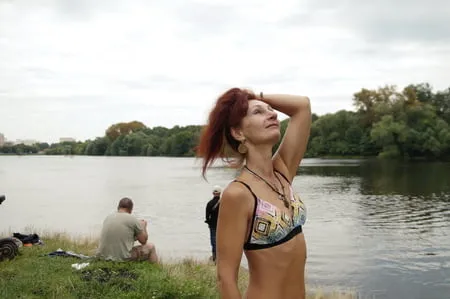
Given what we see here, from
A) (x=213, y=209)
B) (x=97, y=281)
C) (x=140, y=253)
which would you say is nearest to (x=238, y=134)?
(x=97, y=281)

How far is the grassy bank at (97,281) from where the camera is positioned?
24.5ft

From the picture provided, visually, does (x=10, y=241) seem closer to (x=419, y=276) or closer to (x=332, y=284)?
(x=332, y=284)

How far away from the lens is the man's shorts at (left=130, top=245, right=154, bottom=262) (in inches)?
412

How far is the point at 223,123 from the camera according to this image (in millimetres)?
2537

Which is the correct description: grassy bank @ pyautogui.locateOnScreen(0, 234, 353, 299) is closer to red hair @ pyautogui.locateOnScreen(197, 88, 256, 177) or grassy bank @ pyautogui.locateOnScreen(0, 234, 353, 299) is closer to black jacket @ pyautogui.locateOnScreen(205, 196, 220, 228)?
black jacket @ pyautogui.locateOnScreen(205, 196, 220, 228)

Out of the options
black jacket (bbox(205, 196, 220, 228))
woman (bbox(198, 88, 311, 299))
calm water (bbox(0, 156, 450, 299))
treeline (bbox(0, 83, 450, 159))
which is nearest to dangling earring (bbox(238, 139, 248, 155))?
woman (bbox(198, 88, 311, 299))

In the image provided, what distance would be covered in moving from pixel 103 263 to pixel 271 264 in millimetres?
8076

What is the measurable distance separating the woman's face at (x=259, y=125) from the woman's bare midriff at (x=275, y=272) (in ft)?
1.66

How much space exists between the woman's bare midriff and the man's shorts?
846 cm

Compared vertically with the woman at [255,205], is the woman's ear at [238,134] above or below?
above

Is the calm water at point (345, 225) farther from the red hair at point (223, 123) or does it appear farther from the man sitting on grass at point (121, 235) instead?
the red hair at point (223, 123)

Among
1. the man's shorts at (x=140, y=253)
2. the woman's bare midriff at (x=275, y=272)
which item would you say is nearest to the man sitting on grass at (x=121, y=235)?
the man's shorts at (x=140, y=253)

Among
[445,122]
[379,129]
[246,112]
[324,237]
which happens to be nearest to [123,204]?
[246,112]

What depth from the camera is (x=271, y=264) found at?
2307 mm
